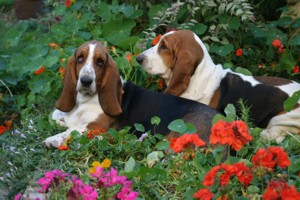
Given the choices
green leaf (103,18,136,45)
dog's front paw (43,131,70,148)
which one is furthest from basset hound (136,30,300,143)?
green leaf (103,18,136,45)

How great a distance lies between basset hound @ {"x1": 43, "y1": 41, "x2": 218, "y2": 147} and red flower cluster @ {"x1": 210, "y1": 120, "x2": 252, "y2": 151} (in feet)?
5.61

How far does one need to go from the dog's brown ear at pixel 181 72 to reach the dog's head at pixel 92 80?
0.53 metres

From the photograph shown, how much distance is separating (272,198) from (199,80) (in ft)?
9.42

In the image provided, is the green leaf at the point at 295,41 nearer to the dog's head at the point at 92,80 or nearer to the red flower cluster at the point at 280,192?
the dog's head at the point at 92,80

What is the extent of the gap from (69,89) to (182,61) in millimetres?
1072

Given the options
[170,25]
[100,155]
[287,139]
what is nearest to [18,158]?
[100,155]

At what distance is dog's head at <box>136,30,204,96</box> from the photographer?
20.3 ft

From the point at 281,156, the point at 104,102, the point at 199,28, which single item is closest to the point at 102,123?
the point at 104,102

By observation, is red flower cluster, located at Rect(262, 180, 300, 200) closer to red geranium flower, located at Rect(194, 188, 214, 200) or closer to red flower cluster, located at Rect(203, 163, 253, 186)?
red flower cluster, located at Rect(203, 163, 253, 186)

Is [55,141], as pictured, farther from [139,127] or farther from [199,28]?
[199,28]

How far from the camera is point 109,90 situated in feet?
19.2

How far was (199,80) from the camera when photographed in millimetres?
6293

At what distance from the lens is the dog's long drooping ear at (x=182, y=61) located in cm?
618

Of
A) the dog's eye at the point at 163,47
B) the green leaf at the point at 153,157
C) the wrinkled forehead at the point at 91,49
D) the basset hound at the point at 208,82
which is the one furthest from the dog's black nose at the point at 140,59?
the green leaf at the point at 153,157
